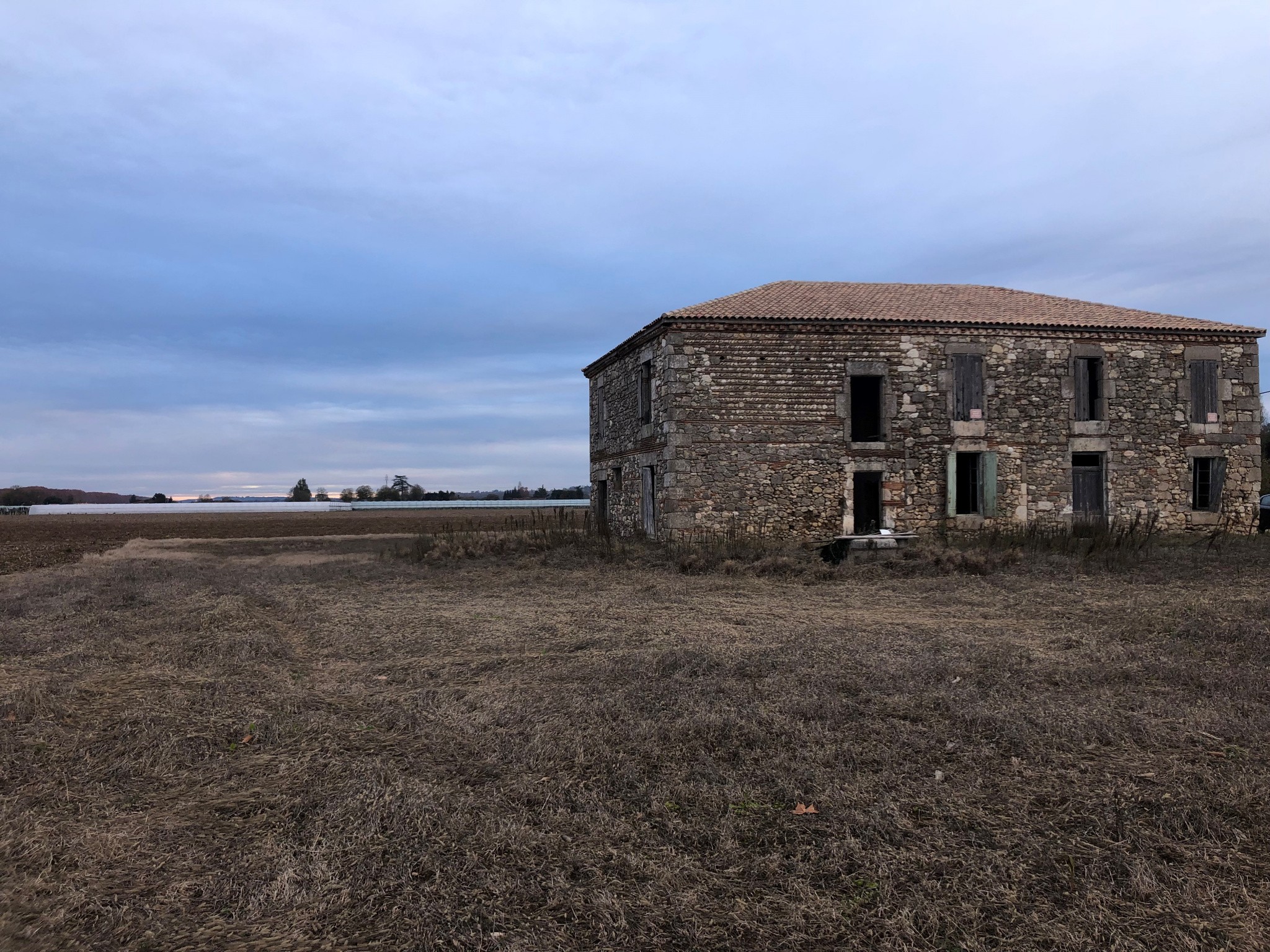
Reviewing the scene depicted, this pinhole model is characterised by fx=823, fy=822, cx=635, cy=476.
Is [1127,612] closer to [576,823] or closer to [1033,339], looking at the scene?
[576,823]

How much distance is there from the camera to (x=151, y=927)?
3025mm

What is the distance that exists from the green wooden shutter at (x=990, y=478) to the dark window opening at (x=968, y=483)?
0.37 feet

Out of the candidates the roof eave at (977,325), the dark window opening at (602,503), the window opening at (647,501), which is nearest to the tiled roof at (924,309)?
Result: the roof eave at (977,325)

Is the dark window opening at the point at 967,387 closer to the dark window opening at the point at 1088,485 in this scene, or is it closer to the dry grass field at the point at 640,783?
the dark window opening at the point at 1088,485

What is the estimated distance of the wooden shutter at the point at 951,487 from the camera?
18531mm

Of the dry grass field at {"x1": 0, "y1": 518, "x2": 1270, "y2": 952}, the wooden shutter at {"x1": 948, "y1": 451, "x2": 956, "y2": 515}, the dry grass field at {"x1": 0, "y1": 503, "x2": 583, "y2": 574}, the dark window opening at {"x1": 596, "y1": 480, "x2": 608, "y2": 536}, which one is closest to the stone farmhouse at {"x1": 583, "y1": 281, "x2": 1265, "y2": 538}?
the wooden shutter at {"x1": 948, "y1": 451, "x2": 956, "y2": 515}

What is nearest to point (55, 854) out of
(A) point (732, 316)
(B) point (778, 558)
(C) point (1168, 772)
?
(C) point (1168, 772)

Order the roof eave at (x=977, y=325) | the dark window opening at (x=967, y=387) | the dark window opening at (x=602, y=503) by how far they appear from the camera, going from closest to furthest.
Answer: the roof eave at (x=977, y=325), the dark window opening at (x=967, y=387), the dark window opening at (x=602, y=503)

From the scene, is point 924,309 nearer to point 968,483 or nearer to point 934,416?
point 934,416

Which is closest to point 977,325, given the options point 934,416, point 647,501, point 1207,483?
point 934,416

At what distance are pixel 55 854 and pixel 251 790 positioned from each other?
92 centimetres

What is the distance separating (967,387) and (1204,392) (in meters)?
6.09

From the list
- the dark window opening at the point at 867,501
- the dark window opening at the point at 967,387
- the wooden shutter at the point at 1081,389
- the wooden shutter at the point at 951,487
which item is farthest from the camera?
the wooden shutter at the point at 1081,389

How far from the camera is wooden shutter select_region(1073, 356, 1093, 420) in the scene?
19.1 meters
